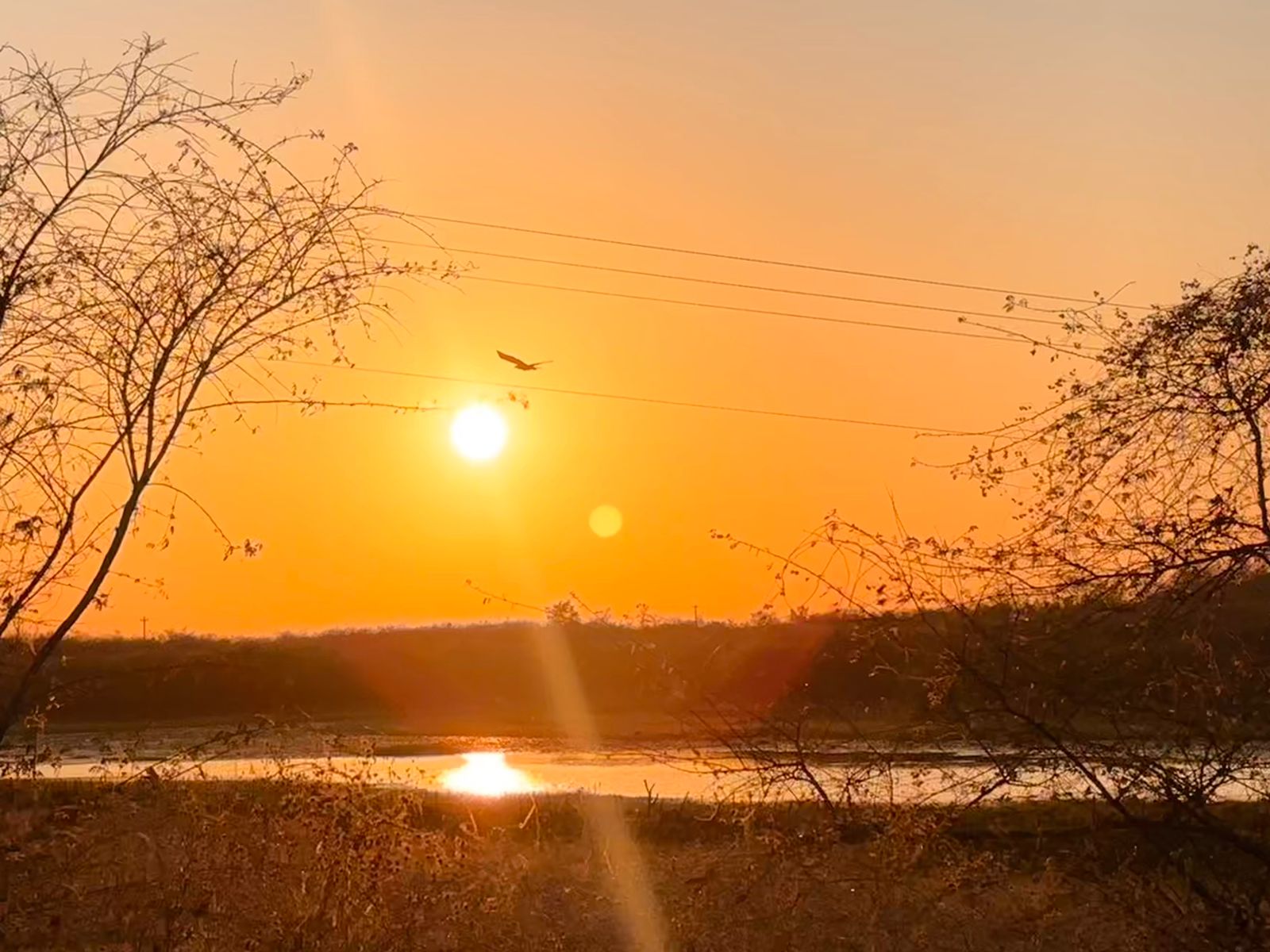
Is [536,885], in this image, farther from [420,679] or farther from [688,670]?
[420,679]

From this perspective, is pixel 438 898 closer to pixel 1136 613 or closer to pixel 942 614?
pixel 942 614

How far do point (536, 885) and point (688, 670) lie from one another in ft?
9.85

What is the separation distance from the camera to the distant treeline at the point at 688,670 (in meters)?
7.17

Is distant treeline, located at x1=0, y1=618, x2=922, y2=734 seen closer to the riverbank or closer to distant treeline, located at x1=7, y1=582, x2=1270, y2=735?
distant treeline, located at x1=7, y1=582, x2=1270, y2=735

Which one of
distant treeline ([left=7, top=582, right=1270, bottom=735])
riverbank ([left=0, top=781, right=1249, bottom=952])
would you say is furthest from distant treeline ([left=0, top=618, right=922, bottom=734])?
riverbank ([left=0, top=781, right=1249, bottom=952])

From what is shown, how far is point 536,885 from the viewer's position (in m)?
11.3

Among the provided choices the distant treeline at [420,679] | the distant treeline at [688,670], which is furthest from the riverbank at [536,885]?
the distant treeline at [420,679]

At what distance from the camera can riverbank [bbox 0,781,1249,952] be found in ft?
30.5

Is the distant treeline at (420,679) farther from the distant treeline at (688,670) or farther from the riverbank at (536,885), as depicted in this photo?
the riverbank at (536,885)

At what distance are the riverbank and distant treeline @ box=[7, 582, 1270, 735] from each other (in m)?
0.95

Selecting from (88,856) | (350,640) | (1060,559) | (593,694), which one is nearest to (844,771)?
(1060,559)

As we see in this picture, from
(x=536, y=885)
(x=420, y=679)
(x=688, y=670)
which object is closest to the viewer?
(x=688, y=670)

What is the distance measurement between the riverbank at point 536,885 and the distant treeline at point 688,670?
95 cm

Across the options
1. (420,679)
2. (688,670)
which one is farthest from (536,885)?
(420,679)
